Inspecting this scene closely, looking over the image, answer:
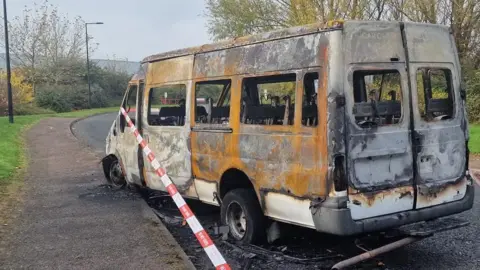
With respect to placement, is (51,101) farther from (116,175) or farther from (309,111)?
(309,111)

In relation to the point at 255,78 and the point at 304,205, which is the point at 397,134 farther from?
the point at 255,78

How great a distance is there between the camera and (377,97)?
5.70m

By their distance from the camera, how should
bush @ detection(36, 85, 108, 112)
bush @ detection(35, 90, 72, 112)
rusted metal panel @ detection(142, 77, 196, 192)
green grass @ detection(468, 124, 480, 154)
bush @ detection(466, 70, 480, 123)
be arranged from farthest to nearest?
bush @ detection(36, 85, 108, 112) < bush @ detection(35, 90, 72, 112) < bush @ detection(466, 70, 480, 123) < green grass @ detection(468, 124, 480, 154) < rusted metal panel @ detection(142, 77, 196, 192)

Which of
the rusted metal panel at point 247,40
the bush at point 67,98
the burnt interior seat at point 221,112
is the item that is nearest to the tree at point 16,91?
the bush at point 67,98

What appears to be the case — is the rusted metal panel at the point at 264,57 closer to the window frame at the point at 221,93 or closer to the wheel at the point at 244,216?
the window frame at the point at 221,93

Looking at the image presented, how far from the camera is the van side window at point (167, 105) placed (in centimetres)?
729

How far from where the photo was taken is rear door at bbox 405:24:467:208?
542 cm

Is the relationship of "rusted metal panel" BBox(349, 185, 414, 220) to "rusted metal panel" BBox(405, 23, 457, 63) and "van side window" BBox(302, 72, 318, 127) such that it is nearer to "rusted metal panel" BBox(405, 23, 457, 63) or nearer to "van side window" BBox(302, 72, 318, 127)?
"van side window" BBox(302, 72, 318, 127)

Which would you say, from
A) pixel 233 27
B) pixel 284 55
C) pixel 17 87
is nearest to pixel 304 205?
pixel 284 55

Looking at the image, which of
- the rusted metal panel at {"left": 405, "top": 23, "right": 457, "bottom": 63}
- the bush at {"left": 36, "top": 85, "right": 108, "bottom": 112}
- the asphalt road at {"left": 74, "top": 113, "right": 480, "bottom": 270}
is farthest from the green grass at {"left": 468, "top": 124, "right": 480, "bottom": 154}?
the bush at {"left": 36, "top": 85, "right": 108, "bottom": 112}

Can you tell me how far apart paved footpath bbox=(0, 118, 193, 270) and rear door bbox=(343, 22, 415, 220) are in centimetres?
184

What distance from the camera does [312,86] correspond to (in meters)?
5.24

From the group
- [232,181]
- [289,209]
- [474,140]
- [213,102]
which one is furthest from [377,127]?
[474,140]

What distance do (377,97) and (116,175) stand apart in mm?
5689
